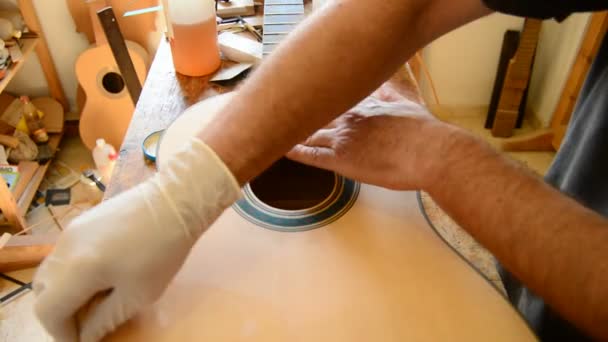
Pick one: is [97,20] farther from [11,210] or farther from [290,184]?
[290,184]

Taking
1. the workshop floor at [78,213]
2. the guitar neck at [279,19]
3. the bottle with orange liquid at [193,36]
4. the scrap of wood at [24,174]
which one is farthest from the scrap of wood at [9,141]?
the guitar neck at [279,19]

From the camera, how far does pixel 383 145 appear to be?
69cm

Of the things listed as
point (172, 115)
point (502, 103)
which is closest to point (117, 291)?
point (172, 115)

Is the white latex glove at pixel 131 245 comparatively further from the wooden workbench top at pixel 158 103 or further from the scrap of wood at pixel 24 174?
the scrap of wood at pixel 24 174

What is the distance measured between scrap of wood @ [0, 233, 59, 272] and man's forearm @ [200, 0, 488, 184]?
119 centimetres

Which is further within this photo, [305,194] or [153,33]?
[153,33]

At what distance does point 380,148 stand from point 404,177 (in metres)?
0.07

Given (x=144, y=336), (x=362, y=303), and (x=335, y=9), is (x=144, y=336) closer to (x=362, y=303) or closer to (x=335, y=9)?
(x=362, y=303)

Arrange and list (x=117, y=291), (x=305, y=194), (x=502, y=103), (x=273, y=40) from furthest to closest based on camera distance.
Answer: (x=502, y=103)
(x=273, y=40)
(x=305, y=194)
(x=117, y=291)

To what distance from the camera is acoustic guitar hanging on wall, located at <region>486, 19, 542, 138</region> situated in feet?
6.01

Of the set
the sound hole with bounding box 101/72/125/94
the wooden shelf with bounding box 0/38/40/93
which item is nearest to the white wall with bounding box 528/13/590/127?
the sound hole with bounding box 101/72/125/94

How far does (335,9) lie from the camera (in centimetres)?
59

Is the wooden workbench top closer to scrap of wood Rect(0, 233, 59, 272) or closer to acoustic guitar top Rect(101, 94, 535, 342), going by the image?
acoustic guitar top Rect(101, 94, 535, 342)

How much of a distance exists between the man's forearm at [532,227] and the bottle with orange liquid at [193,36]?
62 centimetres
